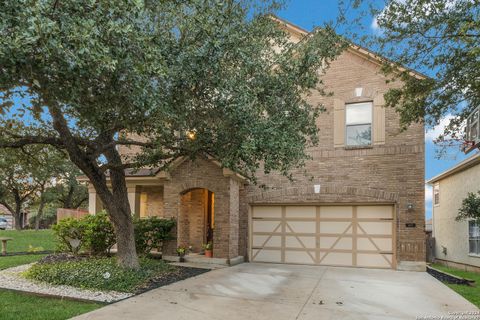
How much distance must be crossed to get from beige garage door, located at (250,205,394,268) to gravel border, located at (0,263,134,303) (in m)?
6.72

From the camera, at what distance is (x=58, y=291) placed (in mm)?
7902

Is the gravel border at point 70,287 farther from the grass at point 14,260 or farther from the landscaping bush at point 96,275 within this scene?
the grass at point 14,260

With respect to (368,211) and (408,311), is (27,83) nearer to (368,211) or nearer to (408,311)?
(408,311)

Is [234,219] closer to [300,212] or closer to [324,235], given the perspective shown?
[300,212]

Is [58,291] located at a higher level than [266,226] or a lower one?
lower

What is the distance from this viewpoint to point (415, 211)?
11898 mm

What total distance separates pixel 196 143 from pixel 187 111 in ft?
3.85

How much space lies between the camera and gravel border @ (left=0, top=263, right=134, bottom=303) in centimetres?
751

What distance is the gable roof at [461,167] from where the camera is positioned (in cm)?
1446

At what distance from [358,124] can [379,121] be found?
0.71 m

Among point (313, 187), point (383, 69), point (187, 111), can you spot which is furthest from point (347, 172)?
point (187, 111)

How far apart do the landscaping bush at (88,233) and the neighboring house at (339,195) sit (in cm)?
216

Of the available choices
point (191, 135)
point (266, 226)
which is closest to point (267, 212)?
point (266, 226)

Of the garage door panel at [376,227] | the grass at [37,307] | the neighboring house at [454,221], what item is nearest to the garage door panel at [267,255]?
the garage door panel at [376,227]
